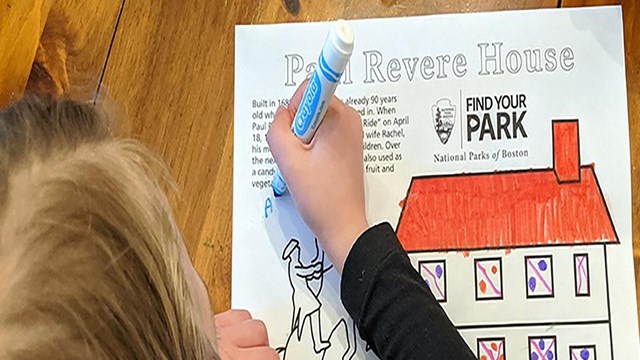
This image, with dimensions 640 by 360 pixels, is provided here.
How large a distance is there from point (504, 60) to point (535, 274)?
0.14 m

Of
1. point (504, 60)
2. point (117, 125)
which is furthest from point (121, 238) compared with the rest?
point (504, 60)

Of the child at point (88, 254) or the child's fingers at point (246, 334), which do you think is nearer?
the child at point (88, 254)

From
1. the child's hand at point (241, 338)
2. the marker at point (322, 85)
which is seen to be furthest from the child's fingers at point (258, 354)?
the marker at point (322, 85)

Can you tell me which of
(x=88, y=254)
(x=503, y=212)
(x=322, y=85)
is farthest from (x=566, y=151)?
(x=88, y=254)

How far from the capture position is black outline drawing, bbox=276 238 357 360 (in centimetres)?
60

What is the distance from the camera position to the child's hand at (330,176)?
23.6 inches

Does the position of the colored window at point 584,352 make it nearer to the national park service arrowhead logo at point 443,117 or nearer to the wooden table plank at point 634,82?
the wooden table plank at point 634,82

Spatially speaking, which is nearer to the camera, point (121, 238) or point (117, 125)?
point (121, 238)

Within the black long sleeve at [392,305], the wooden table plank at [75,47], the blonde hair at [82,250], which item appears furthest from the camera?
the wooden table plank at [75,47]

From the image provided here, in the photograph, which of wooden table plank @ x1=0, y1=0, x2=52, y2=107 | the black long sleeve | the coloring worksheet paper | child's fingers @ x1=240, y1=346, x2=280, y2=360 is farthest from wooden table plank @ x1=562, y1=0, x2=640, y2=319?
wooden table plank @ x1=0, y1=0, x2=52, y2=107

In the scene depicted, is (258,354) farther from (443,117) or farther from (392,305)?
(443,117)

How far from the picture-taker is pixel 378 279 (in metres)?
0.57

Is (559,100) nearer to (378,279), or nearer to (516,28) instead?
(516,28)

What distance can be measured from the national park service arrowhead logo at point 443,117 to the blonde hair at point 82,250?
22 cm
